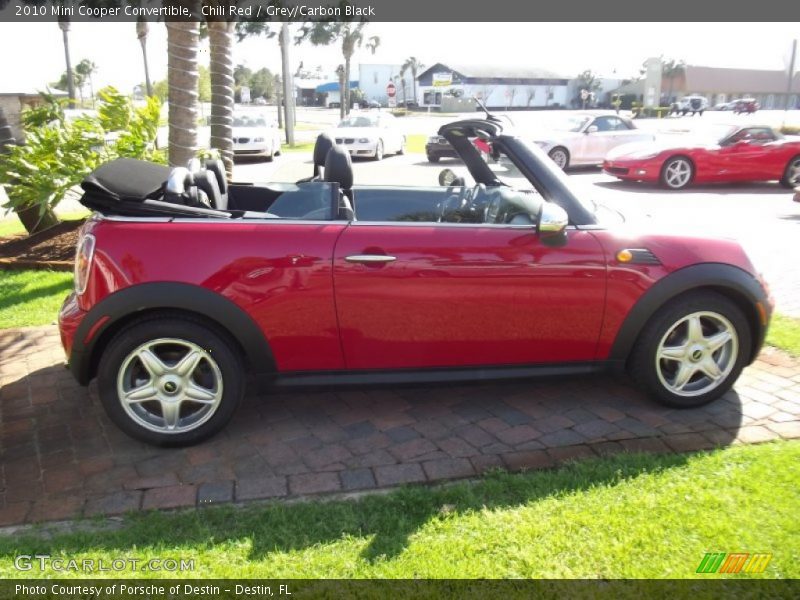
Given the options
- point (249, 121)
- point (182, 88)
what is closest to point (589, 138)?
point (249, 121)

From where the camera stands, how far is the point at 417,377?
3.29m

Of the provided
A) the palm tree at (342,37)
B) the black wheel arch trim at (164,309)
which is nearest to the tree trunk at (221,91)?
the black wheel arch trim at (164,309)

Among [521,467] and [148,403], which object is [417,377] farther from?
[148,403]

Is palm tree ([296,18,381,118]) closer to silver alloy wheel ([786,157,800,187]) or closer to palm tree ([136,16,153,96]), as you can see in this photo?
palm tree ([136,16,153,96])

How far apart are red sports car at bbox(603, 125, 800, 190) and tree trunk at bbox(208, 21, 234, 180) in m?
8.59

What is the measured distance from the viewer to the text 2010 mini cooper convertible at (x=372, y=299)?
305cm

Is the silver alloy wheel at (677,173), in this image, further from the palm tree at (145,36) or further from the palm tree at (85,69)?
the palm tree at (85,69)

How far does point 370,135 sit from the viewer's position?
63.3ft

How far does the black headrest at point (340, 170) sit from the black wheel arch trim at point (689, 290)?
1759 millimetres

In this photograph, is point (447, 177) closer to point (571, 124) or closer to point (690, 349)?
point (690, 349)

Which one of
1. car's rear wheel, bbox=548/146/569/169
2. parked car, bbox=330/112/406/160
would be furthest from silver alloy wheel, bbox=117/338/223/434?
parked car, bbox=330/112/406/160

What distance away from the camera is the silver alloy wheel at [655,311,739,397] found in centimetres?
343

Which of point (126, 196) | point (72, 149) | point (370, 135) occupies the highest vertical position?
point (370, 135)

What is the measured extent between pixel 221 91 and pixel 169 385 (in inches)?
244
